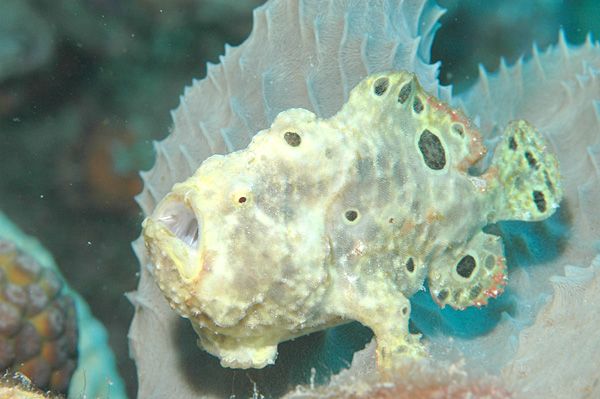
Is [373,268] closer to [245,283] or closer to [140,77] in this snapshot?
[245,283]

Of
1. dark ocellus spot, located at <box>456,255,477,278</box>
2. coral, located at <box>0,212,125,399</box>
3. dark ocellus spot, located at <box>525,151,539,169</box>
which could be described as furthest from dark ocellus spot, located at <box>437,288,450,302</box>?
coral, located at <box>0,212,125,399</box>

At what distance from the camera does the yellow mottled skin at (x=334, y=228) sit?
279cm

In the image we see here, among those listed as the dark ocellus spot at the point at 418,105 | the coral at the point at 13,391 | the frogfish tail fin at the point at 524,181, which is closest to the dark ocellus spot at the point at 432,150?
the dark ocellus spot at the point at 418,105

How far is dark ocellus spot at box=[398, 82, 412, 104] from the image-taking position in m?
3.28

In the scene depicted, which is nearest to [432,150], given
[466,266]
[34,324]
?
[466,266]

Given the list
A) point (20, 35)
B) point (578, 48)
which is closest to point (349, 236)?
point (578, 48)

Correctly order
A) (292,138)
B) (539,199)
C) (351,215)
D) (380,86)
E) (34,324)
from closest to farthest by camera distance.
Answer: (292,138) < (351,215) < (380,86) < (539,199) < (34,324)

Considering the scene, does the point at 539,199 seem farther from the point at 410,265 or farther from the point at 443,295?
the point at 410,265

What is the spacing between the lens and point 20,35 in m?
5.53

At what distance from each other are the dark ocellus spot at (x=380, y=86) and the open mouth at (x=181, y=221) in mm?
1249

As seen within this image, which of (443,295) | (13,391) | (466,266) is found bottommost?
(13,391)

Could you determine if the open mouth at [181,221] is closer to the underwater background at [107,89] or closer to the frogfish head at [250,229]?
the frogfish head at [250,229]

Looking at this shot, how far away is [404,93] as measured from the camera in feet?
10.8

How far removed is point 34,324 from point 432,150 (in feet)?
12.0
